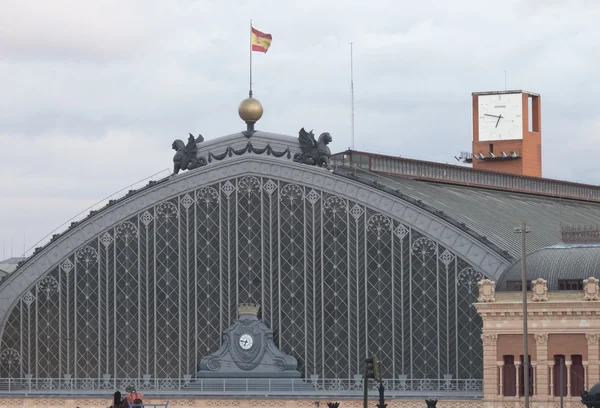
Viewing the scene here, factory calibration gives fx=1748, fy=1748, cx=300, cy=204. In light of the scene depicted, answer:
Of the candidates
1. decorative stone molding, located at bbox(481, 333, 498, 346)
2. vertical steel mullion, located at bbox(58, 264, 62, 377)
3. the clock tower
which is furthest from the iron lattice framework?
the clock tower

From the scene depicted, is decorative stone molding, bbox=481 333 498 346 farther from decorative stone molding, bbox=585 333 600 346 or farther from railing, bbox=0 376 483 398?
decorative stone molding, bbox=585 333 600 346

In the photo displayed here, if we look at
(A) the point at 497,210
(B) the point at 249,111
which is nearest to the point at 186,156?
(B) the point at 249,111

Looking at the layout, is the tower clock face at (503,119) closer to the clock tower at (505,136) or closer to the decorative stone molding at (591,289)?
the clock tower at (505,136)

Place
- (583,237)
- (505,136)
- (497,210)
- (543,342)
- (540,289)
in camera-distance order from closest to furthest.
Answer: (543,342)
(540,289)
(583,237)
(497,210)
(505,136)

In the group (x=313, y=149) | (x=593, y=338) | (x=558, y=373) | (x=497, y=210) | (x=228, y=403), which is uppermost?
(x=313, y=149)

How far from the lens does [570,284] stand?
275ft

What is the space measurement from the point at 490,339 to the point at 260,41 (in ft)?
77.2

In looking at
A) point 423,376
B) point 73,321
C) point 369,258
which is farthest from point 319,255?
point 73,321

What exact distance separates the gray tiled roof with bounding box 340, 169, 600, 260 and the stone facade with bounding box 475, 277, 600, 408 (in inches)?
226

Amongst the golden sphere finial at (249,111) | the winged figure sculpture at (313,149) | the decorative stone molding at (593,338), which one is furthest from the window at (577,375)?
the golden sphere finial at (249,111)

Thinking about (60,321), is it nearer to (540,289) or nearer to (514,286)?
(514,286)

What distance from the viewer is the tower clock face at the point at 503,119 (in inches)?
5748

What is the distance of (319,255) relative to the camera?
92.7 m

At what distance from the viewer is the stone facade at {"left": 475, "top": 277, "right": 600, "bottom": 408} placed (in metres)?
82.1
